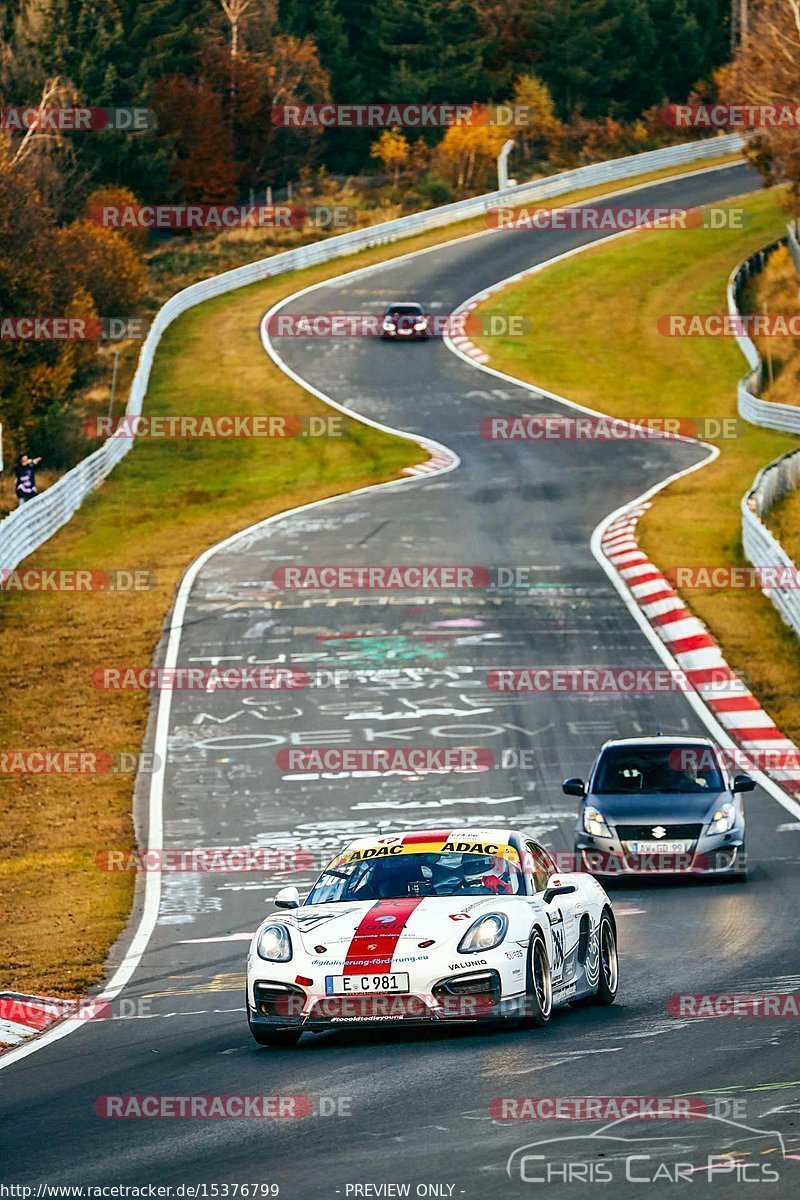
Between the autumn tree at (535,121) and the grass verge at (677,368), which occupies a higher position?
the autumn tree at (535,121)

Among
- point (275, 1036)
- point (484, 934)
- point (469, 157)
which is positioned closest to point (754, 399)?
point (484, 934)

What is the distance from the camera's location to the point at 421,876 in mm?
12422

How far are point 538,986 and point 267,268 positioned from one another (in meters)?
64.3

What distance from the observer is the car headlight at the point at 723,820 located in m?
18.2

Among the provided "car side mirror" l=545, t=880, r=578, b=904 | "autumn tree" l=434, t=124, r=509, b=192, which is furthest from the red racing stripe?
"autumn tree" l=434, t=124, r=509, b=192

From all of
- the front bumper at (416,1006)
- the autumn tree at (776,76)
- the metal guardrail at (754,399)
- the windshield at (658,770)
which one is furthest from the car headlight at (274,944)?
the autumn tree at (776,76)

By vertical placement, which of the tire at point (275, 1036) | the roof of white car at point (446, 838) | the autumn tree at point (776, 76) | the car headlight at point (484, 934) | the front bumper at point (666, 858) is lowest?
the front bumper at point (666, 858)

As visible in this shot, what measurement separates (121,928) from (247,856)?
2.96 meters

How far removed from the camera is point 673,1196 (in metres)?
7.46

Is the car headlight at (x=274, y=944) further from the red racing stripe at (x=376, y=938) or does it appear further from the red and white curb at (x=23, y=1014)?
the red and white curb at (x=23, y=1014)

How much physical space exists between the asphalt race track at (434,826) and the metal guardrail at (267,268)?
4387 mm

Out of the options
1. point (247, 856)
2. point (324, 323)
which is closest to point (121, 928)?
point (247, 856)

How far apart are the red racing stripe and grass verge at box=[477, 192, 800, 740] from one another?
14.4 m

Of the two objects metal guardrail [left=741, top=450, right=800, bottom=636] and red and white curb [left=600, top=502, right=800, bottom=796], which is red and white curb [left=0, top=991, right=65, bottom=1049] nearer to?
red and white curb [left=600, top=502, right=800, bottom=796]
